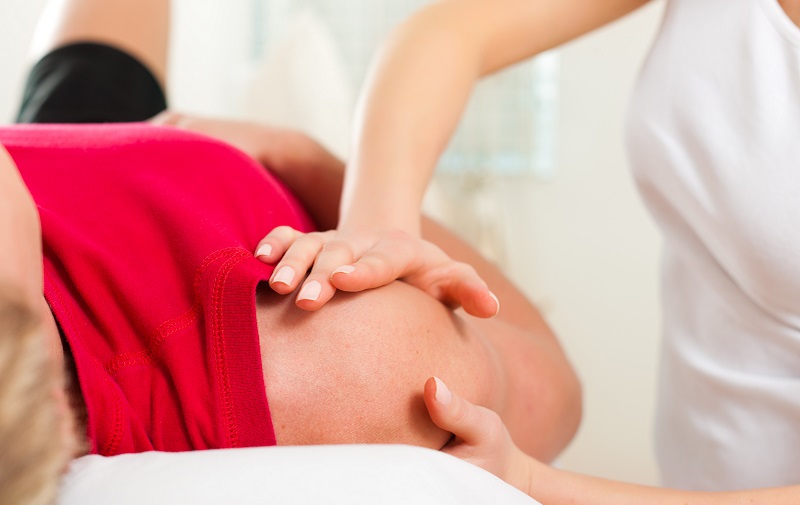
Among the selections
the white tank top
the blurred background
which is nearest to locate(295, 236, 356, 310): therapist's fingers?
the white tank top

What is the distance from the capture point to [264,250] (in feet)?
2.43

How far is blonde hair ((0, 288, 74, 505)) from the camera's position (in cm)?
46

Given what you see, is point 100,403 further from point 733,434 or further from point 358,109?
point 733,434

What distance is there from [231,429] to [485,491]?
0.20 m

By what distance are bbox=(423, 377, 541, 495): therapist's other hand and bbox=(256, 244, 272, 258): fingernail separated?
186 mm

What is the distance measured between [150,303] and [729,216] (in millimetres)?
634

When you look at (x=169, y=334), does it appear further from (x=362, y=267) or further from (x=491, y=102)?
(x=491, y=102)

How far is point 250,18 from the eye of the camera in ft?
8.66

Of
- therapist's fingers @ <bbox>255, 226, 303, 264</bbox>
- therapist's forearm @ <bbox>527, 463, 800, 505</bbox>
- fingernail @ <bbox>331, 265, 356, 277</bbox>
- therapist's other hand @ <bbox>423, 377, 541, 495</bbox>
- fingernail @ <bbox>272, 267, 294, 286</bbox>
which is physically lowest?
therapist's forearm @ <bbox>527, 463, 800, 505</bbox>

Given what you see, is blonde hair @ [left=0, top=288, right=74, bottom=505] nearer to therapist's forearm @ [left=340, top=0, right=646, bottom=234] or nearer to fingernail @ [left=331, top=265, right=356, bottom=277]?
fingernail @ [left=331, top=265, right=356, bottom=277]

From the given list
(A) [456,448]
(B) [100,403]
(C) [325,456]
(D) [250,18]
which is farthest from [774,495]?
(D) [250,18]

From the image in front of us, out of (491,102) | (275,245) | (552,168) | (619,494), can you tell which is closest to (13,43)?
(491,102)

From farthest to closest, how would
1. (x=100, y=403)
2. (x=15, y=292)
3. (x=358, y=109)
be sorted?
(x=358, y=109), (x=100, y=403), (x=15, y=292)

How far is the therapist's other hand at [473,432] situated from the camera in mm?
660
